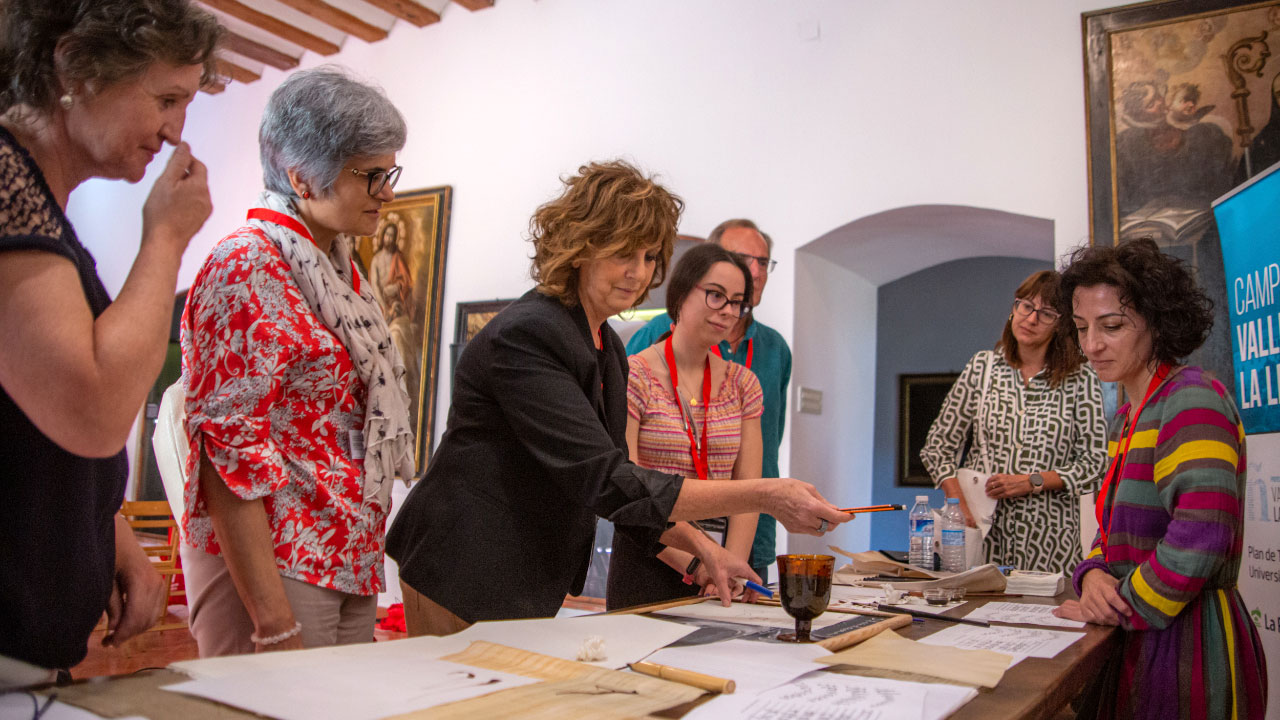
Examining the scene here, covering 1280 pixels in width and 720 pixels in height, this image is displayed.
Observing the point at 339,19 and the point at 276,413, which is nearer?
the point at 276,413

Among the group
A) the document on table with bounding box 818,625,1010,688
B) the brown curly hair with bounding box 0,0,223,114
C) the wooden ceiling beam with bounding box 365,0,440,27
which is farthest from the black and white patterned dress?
the wooden ceiling beam with bounding box 365,0,440,27

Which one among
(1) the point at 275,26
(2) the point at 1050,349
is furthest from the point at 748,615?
(1) the point at 275,26

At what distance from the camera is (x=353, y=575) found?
1446mm

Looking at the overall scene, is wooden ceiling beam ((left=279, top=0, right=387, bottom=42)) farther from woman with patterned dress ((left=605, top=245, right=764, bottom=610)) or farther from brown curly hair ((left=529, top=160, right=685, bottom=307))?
brown curly hair ((left=529, top=160, right=685, bottom=307))

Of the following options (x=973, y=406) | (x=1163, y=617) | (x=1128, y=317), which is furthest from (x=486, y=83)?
(x=1163, y=617)

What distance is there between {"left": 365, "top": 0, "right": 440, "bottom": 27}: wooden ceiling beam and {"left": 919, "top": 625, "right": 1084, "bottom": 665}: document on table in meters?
5.88

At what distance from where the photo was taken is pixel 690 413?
7.75 ft

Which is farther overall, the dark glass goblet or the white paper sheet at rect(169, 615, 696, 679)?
the dark glass goblet

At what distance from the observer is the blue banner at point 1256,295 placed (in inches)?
112

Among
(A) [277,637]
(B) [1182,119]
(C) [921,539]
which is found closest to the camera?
(A) [277,637]

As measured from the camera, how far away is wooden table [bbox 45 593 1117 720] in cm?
84

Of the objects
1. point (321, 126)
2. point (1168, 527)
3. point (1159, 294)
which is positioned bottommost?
point (1168, 527)

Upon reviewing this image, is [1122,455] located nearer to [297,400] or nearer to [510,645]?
[510,645]

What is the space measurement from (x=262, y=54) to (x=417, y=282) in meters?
2.44
